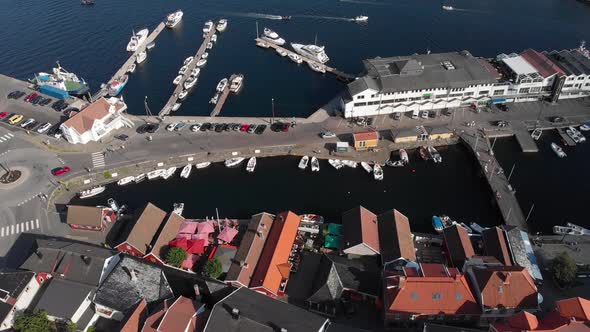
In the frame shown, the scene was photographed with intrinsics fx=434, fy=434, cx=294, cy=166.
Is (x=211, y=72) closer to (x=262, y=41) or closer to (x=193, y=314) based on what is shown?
(x=262, y=41)

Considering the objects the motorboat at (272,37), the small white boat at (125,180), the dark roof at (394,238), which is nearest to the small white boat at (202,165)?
the small white boat at (125,180)

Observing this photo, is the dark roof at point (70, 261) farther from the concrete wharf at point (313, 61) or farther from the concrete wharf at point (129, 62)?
the concrete wharf at point (313, 61)

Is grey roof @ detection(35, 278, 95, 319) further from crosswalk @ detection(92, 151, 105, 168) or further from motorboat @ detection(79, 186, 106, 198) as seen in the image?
crosswalk @ detection(92, 151, 105, 168)

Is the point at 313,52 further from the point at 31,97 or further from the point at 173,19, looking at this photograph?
the point at 31,97

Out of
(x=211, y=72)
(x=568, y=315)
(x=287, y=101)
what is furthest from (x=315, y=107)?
(x=568, y=315)

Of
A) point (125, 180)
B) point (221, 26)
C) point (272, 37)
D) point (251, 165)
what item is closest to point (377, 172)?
point (251, 165)

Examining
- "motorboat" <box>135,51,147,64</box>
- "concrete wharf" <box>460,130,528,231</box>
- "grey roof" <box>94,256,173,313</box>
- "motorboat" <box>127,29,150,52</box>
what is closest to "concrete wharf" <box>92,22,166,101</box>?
"motorboat" <box>127,29,150,52</box>
